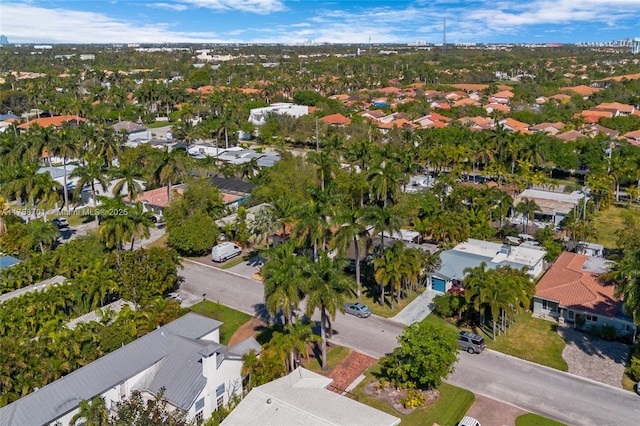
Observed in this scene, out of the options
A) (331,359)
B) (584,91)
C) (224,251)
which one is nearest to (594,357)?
(331,359)

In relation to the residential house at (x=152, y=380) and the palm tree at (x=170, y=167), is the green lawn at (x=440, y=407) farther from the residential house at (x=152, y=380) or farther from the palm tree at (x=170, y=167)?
the palm tree at (x=170, y=167)

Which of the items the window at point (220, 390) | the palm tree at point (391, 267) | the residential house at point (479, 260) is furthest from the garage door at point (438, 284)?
the window at point (220, 390)

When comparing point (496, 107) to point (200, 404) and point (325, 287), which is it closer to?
point (325, 287)

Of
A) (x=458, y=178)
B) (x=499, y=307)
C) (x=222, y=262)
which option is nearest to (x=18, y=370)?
(x=222, y=262)

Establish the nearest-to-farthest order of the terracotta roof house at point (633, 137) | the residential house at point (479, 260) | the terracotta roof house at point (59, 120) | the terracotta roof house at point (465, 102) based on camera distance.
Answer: the residential house at point (479, 260) < the terracotta roof house at point (633, 137) < the terracotta roof house at point (59, 120) < the terracotta roof house at point (465, 102)

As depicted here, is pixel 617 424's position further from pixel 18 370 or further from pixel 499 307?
pixel 18 370
